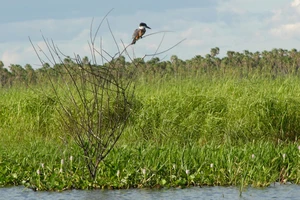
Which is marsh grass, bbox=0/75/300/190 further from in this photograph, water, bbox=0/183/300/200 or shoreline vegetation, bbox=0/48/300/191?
water, bbox=0/183/300/200

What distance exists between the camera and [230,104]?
14.4 metres

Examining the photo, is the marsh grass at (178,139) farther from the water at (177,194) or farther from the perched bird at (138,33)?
the perched bird at (138,33)

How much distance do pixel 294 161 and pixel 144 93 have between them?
6.65 metres

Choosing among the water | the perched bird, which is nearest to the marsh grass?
the water

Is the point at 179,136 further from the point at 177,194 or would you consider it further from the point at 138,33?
the point at 177,194

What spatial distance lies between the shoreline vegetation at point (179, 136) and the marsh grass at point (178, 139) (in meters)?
0.02

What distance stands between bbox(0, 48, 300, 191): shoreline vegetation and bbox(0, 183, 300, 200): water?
0.14 meters

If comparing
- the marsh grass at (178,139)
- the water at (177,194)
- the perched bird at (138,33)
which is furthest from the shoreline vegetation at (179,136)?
the perched bird at (138,33)

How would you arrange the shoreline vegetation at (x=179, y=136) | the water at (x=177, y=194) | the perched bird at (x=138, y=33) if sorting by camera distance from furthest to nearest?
the perched bird at (x=138, y=33)
the shoreline vegetation at (x=179, y=136)
the water at (x=177, y=194)

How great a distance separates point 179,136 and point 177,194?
500 cm

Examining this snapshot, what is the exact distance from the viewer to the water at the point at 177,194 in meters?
8.59

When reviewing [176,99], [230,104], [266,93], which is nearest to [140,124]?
[176,99]

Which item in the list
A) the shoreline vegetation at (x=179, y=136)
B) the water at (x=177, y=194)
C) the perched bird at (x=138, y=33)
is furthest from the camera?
the perched bird at (x=138, y=33)

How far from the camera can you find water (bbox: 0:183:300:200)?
28.2 feet
